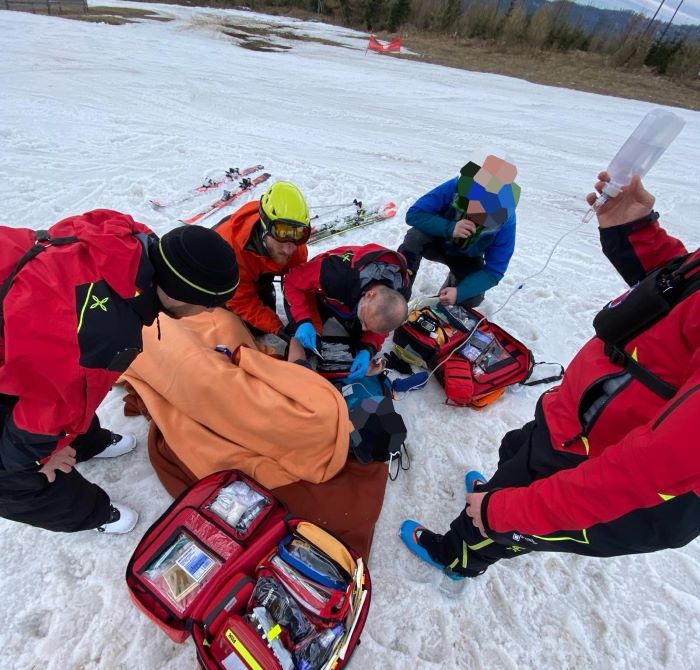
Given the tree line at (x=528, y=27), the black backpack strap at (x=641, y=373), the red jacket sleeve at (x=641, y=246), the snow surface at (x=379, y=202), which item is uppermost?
the tree line at (x=528, y=27)

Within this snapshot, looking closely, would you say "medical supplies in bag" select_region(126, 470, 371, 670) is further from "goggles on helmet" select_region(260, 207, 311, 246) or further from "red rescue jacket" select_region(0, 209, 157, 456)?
"goggles on helmet" select_region(260, 207, 311, 246)

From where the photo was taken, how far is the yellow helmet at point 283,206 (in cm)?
273

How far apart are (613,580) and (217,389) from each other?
8.36 feet

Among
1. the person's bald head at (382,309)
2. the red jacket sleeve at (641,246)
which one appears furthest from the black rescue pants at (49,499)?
the red jacket sleeve at (641,246)

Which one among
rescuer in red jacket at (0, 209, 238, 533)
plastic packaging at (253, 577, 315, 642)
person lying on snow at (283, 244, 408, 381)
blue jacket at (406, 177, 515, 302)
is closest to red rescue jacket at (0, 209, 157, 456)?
rescuer in red jacket at (0, 209, 238, 533)

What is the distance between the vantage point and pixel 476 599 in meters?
2.21

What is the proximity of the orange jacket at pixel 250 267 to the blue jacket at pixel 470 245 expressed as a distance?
1.14 meters

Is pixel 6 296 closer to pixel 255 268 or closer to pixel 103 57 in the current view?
pixel 255 268

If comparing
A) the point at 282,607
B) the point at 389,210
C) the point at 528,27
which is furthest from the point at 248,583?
the point at 528,27

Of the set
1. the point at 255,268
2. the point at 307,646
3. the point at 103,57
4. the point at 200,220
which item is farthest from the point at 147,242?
the point at 103,57

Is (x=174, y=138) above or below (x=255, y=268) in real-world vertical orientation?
below

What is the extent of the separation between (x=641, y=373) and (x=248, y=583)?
1.74 metres

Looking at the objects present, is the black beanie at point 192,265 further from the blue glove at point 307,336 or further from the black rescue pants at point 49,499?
the blue glove at point 307,336

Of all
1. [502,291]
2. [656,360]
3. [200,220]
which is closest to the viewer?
[656,360]
